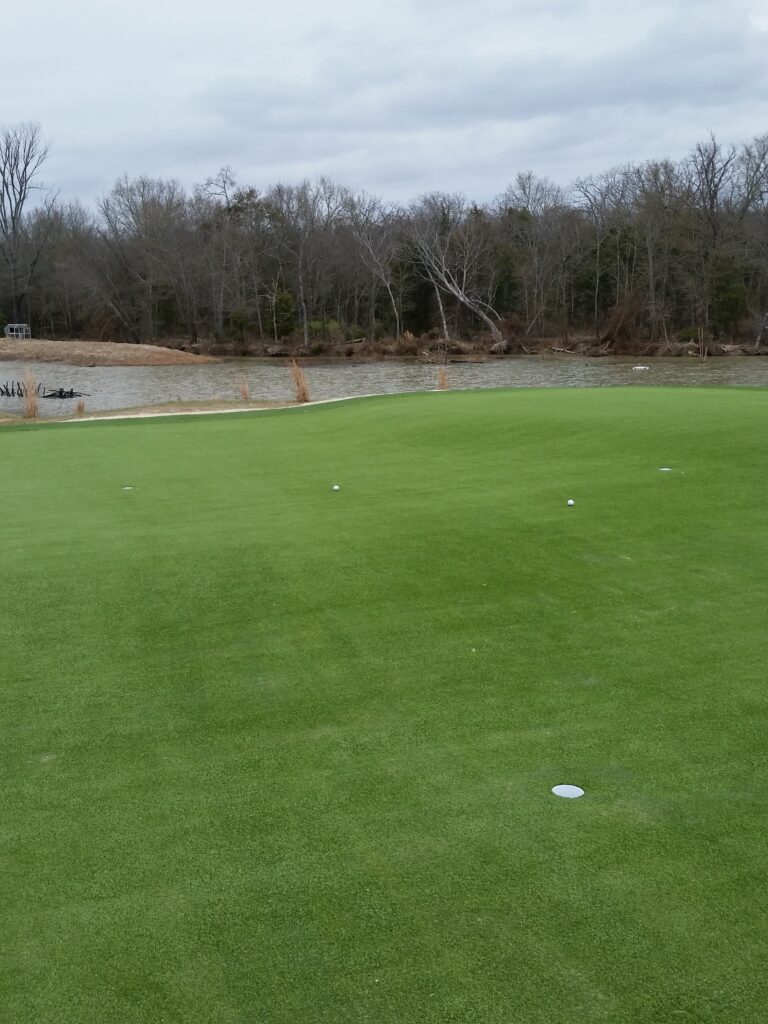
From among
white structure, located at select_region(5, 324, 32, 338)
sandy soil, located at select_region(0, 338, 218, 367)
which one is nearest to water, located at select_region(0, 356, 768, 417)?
sandy soil, located at select_region(0, 338, 218, 367)

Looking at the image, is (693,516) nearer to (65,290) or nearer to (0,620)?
(0,620)

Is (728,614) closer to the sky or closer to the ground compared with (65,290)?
closer to the ground

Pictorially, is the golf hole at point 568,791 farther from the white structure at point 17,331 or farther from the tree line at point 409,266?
the white structure at point 17,331

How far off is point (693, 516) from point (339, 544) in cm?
282

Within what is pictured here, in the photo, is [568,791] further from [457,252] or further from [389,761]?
[457,252]

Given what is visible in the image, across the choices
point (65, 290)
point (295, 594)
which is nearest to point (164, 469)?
point (295, 594)

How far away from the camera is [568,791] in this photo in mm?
3426

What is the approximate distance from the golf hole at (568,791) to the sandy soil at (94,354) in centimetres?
5235

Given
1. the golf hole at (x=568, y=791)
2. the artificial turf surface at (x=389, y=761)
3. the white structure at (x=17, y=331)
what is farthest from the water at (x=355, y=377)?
the golf hole at (x=568, y=791)

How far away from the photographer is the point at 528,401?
49.9 feet

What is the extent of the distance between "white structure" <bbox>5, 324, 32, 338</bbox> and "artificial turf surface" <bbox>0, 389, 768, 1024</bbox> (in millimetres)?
64901

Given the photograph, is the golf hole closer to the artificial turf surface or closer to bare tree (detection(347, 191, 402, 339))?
the artificial turf surface

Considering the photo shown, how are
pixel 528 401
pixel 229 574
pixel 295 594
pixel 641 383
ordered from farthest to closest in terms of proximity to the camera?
pixel 641 383, pixel 528 401, pixel 229 574, pixel 295 594

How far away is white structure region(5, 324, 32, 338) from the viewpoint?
2650 inches
